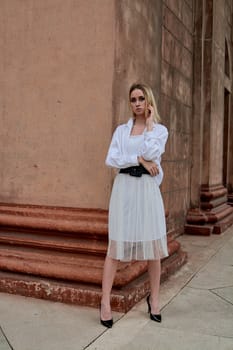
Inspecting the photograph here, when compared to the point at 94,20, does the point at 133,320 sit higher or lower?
lower

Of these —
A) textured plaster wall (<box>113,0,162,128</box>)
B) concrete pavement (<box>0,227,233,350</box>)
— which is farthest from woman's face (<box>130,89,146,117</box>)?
concrete pavement (<box>0,227,233,350</box>)

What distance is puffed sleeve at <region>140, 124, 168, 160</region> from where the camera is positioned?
3355 mm

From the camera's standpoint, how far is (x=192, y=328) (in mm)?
3414

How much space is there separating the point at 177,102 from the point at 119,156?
12.3 feet

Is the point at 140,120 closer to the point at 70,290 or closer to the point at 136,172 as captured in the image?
the point at 136,172

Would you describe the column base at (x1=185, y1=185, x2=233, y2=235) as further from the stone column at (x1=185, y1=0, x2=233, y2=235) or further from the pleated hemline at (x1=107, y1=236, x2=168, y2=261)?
the pleated hemline at (x1=107, y1=236, x2=168, y2=261)

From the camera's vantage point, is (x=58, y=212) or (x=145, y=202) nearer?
(x=145, y=202)

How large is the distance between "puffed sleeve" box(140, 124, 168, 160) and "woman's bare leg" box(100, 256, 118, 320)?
0.83 meters

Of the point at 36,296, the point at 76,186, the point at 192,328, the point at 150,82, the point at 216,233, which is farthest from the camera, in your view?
the point at 216,233

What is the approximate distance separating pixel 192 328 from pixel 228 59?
26.8 feet

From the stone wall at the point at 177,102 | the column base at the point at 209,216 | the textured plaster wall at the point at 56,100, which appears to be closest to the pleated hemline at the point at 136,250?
the textured plaster wall at the point at 56,100

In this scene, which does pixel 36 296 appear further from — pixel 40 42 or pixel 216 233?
pixel 216 233

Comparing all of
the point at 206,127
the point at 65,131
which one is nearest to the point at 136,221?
the point at 65,131

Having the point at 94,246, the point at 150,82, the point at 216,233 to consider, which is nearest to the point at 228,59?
the point at 216,233
